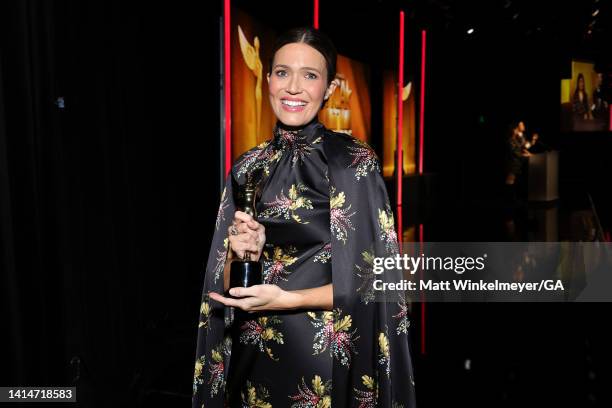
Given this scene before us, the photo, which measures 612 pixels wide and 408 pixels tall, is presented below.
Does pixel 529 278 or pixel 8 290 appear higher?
pixel 8 290

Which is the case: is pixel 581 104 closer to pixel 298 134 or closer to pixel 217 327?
pixel 298 134

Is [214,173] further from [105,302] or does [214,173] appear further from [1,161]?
[1,161]

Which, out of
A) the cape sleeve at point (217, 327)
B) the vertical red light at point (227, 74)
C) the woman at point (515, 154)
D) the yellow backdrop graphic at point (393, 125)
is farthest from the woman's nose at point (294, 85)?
the woman at point (515, 154)

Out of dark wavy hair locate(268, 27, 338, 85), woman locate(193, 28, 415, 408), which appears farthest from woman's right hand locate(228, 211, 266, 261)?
dark wavy hair locate(268, 27, 338, 85)

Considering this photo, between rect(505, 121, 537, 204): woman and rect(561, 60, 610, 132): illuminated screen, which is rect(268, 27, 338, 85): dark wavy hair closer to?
A: rect(505, 121, 537, 204): woman

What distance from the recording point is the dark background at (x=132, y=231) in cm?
181

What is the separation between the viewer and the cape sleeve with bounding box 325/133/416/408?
113cm

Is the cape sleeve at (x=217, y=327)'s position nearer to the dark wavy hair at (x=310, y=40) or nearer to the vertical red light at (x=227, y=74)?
the dark wavy hair at (x=310, y=40)

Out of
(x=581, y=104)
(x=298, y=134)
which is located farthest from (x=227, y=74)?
(x=581, y=104)

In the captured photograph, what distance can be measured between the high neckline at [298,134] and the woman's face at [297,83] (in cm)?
2

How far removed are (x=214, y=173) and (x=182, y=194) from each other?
11.1 inches

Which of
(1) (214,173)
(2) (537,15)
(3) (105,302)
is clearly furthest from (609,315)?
(2) (537,15)

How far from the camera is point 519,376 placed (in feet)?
9.52

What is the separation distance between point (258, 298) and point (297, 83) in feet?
1.60
